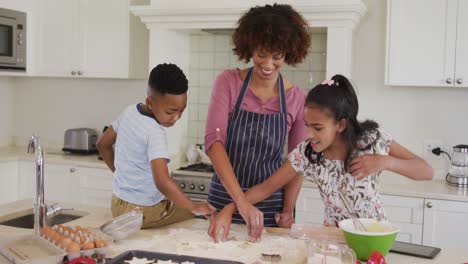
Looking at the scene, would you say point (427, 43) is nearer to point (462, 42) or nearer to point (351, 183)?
point (462, 42)

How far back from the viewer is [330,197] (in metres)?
1.94

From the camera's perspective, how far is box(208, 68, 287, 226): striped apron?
2.17 meters

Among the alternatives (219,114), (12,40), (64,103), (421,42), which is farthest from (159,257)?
(64,103)

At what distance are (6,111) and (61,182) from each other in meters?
1.05

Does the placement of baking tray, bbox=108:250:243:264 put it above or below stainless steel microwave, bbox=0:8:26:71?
below

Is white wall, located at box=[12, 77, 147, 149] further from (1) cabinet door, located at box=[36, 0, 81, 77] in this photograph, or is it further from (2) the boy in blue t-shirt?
(2) the boy in blue t-shirt

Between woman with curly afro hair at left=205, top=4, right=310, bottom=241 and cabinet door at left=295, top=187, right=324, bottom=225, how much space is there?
1001 mm

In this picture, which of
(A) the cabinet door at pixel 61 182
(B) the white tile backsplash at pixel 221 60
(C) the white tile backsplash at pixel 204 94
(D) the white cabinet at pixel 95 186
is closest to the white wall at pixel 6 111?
(A) the cabinet door at pixel 61 182

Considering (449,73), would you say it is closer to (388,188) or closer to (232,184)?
(388,188)

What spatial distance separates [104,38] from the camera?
12.7ft

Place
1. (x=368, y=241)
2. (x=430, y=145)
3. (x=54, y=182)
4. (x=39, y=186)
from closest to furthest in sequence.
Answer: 1. (x=368, y=241)
2. (x=39, y=186)
3. (x=430, y=145)
4. (x=54, y=182)

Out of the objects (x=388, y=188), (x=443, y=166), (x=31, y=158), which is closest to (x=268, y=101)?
(x=388, y=188)

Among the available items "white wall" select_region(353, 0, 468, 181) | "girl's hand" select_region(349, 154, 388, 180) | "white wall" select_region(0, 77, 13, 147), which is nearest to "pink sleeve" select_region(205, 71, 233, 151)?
"girl's hand" select_region(349, 154, 388, 180)

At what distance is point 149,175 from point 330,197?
62 cm
